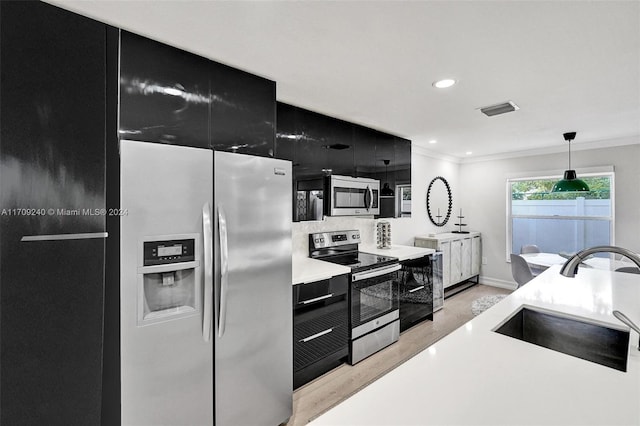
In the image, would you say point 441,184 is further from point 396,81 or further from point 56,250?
point 56,250

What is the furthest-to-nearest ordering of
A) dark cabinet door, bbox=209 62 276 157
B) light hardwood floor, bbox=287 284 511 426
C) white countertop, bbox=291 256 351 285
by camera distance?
1. white countertop, bbox=291 256 351 285
2. light hardwood floor, bbox=287 284 511 426
3. dark cabinet door, bbox=209 62 276 157

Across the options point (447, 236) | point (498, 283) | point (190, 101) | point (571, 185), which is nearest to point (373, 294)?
point (190, 101)

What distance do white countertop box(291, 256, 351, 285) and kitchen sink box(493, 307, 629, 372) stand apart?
4.22 ft

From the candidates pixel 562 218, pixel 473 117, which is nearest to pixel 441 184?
pixel 562 218

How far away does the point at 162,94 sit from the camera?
1.59 meters

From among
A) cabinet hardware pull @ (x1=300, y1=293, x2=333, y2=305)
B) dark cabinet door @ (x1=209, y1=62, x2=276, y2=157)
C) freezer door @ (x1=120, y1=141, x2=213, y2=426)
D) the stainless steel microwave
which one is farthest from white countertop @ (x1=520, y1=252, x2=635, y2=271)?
freezer door @ (x1=120, y1=141, x2=213, y2=426)

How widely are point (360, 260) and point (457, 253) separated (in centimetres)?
254

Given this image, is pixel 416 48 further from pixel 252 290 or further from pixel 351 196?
pixel 252 290

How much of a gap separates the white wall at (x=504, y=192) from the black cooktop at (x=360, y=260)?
3242 millimetres

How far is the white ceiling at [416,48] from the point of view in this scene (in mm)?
1345

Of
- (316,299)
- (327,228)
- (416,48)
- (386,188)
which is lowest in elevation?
(316,299)

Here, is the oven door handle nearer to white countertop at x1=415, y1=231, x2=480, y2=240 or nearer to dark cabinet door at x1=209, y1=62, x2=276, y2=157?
dark cabinet door at x1=209, y1=62, x2=276, y2=157

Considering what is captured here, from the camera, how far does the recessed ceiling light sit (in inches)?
82.7

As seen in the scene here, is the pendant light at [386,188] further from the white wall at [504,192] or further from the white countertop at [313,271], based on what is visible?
the white wall at [504,192]
